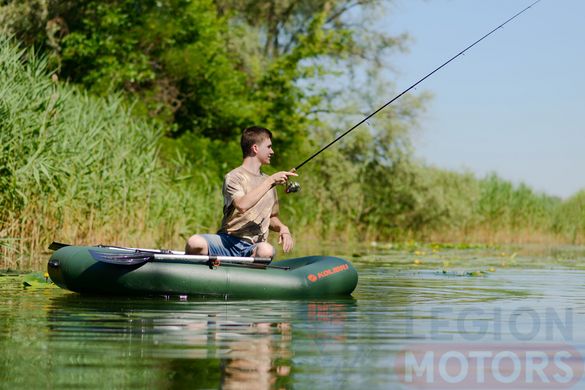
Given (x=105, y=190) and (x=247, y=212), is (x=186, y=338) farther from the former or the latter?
(x=105, y=190)

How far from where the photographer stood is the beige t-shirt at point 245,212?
922cm

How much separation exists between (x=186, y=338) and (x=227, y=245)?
3.09m

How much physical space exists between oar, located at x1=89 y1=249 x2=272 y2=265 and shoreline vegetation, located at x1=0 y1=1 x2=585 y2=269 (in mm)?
3480

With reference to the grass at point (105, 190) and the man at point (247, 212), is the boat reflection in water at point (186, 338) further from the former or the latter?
the grass at point (105, 190)

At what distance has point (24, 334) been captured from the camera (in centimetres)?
649

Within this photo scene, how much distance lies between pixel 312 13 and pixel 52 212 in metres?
25.1

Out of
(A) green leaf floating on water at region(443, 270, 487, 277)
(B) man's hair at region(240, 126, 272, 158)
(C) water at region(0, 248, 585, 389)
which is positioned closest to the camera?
(C) water at region(0, 248, 585, 389)

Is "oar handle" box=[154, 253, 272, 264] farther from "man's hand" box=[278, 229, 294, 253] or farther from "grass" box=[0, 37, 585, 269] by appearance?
"grass" box=[0, 37, 585, 269]

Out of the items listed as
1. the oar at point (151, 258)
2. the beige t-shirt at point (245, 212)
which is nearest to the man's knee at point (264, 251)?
the beige t-shirt at point (245, 212)

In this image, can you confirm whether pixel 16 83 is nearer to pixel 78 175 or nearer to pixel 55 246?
pixel 78 175

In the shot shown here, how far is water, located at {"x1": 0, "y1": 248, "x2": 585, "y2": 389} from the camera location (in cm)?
498

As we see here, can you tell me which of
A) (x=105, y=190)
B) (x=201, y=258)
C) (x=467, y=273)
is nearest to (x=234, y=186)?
(x=201, y=258)

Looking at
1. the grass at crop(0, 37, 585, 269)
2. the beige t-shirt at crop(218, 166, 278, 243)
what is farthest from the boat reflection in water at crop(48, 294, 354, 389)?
the grass at crop(0, 37, 585, 269)

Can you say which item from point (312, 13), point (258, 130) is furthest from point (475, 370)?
point (312, 13)
